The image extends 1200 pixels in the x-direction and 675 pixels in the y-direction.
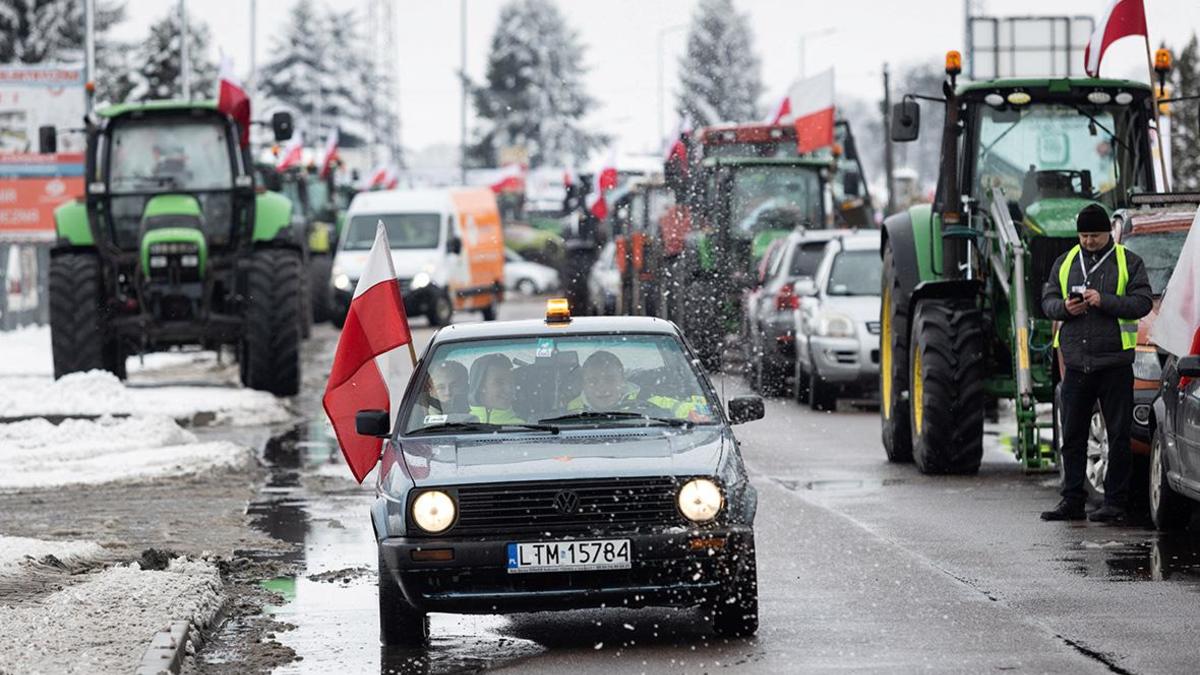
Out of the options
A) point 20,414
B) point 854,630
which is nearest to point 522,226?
point 20,414

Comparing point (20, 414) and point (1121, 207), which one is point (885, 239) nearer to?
point (1121, 207)

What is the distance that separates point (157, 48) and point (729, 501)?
65.0 meters

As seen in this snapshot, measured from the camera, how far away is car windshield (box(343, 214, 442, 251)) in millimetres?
41688

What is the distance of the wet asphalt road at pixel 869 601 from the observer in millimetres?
9078

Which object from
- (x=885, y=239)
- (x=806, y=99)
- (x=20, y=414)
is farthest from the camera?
(x=806, y=99)

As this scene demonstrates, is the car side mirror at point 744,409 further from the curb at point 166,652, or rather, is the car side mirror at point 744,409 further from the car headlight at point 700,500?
the curb at point 166,652

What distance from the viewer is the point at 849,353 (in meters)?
23.3

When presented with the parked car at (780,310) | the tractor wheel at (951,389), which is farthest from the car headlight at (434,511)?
the parked car at (780,310)

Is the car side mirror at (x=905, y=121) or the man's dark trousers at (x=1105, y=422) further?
the car side mirror at (x=905, y=121)

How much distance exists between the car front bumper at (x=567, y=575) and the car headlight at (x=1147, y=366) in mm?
5353

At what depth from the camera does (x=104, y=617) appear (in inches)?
383

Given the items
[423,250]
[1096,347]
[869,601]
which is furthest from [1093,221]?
[423,250]

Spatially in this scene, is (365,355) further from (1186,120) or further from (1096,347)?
(1186,120)

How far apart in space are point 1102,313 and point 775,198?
19.0 metres
